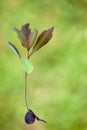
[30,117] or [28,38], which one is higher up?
[28,38]

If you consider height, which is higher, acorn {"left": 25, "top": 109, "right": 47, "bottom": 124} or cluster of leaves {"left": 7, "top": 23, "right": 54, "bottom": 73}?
cluster of leaves {"left": 7, "top": 23, "right": 54, "bottom": 73}

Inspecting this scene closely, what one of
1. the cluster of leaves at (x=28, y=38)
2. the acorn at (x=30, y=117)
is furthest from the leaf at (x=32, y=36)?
the acorn at (x=30, y=117)

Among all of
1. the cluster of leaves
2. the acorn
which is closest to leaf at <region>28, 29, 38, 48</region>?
the cluster of leaves

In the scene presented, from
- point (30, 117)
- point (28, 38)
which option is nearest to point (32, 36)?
point (28, 38)

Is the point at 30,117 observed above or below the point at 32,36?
below

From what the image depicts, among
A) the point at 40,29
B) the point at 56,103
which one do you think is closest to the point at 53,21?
the point at 40,29

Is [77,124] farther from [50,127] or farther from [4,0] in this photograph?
[4,0]

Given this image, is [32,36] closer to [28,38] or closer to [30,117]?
[28,38]

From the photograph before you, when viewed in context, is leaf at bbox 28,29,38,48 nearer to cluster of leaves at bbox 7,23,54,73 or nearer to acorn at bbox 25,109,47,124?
cluster of leaves at bbox 7,23,54,73
